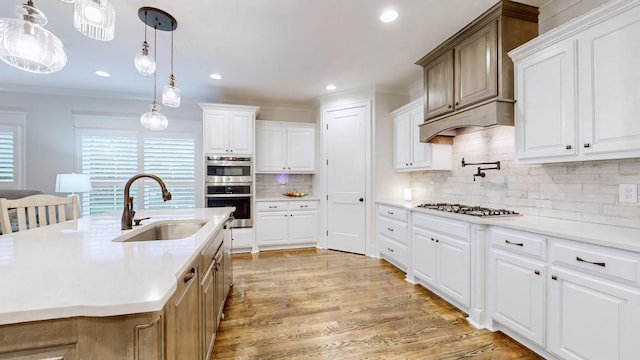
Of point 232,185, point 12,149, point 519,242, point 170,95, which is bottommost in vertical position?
point 519,242

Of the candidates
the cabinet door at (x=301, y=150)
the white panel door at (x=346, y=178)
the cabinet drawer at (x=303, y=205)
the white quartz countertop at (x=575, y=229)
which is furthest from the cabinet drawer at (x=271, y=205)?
the white quartz countertop at (x=575, y=229)

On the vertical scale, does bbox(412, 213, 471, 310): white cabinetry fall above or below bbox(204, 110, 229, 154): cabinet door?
below

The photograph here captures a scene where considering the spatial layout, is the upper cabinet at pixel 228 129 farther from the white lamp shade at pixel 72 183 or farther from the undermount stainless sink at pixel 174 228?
the undermount stainless sink at pixel 174 228

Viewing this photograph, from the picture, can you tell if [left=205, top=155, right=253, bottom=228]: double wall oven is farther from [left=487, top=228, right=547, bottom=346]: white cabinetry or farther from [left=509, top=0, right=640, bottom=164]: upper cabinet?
[left=509, top=0, right=640, bottom=164]: upper cabinet

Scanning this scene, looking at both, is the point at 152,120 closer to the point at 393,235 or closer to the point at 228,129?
the point at 228,129

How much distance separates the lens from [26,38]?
1.17m

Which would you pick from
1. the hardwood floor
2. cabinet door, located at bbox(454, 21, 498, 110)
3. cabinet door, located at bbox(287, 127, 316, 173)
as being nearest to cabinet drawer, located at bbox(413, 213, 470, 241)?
the hardwood floor

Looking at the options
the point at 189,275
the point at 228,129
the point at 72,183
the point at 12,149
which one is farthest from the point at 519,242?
the point at 12,149

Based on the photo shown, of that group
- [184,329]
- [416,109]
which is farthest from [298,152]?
[184,329]

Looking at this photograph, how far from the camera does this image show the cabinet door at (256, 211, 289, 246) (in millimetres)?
4406

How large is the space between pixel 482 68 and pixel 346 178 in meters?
2.44

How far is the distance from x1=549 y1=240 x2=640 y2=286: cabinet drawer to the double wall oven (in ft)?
12.5

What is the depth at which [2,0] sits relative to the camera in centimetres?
219

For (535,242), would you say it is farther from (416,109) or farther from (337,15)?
(337,15)
